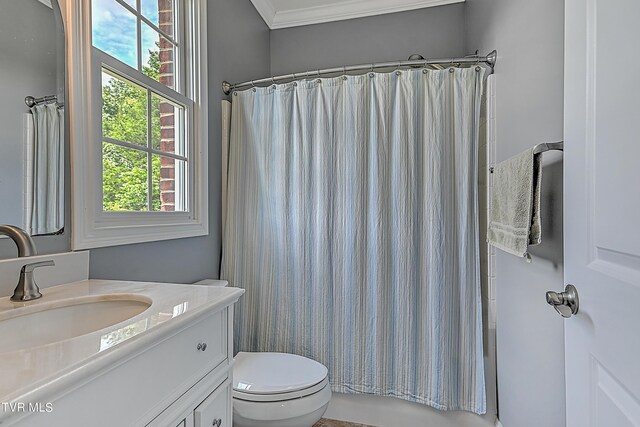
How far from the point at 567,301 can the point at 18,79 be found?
1.51m

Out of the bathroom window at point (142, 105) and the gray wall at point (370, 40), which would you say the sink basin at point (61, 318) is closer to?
the bathroom window at point (142, 105)

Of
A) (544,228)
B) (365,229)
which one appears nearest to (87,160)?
(365,229)

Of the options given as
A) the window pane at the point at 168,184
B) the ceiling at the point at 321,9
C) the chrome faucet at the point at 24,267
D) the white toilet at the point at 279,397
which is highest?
the ceiling at the point at 321,9

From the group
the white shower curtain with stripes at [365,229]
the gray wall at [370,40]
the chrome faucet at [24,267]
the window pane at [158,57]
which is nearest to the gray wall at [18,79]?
the chrome faucet at [24,267]

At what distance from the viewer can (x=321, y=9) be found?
2297 millimetres

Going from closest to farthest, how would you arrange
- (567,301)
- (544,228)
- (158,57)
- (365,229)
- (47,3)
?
(567,301)
(47,3)
(544,228)
(158,57)
(365,229)

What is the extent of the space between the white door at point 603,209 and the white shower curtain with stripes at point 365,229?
0.81 metres

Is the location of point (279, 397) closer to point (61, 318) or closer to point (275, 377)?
point (275, 377)

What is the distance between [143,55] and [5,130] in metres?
0.67

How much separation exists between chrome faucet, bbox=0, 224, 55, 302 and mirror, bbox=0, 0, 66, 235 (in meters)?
0.13

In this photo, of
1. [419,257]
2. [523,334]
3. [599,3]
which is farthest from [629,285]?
[419,257]

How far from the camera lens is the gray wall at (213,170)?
121 cm

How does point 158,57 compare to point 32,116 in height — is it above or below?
above

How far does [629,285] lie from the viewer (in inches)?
21.4
